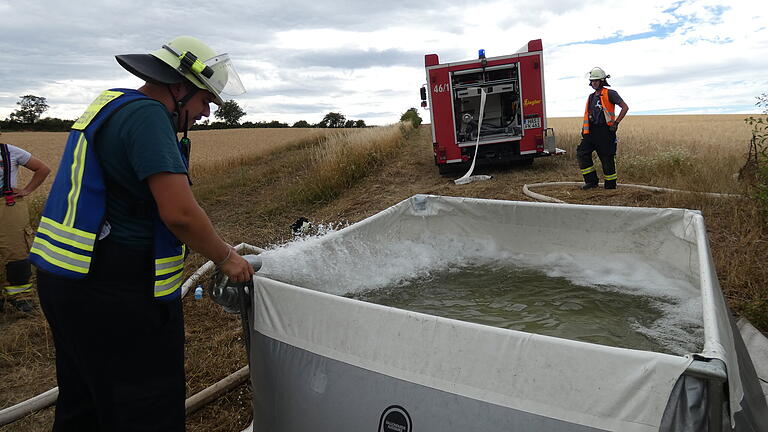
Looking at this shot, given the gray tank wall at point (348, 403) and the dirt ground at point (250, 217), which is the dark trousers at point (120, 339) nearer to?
the gray tank wall at point (348, 403)

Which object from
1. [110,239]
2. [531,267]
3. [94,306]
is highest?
[110,239]

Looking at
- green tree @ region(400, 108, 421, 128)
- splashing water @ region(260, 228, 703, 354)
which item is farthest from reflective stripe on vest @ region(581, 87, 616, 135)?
green tree @ region(400, 108, 421, 128)

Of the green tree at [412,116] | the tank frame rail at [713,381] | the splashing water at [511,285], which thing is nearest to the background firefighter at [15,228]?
the splashing water at [511,285]

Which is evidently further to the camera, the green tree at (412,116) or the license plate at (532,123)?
Answer: the green tree at (412,116)

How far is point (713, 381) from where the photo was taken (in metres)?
1.13

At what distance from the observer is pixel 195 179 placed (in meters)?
13.1

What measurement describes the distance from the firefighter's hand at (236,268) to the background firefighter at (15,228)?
317 cm

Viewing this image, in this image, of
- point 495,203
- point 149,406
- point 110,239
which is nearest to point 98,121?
point 110,239

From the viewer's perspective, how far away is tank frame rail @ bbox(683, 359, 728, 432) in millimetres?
1119

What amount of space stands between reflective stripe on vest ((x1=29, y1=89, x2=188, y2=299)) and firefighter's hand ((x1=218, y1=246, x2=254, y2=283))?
0.63 ft

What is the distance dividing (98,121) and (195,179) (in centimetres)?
1229

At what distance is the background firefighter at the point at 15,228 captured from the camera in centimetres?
400

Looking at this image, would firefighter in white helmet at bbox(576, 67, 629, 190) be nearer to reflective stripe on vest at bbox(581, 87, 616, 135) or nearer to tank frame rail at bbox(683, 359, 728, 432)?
reflective stripe on vest at bbox(581, 87, 616, 135)

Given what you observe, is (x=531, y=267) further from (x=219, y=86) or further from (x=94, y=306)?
(x=94, y=306)
